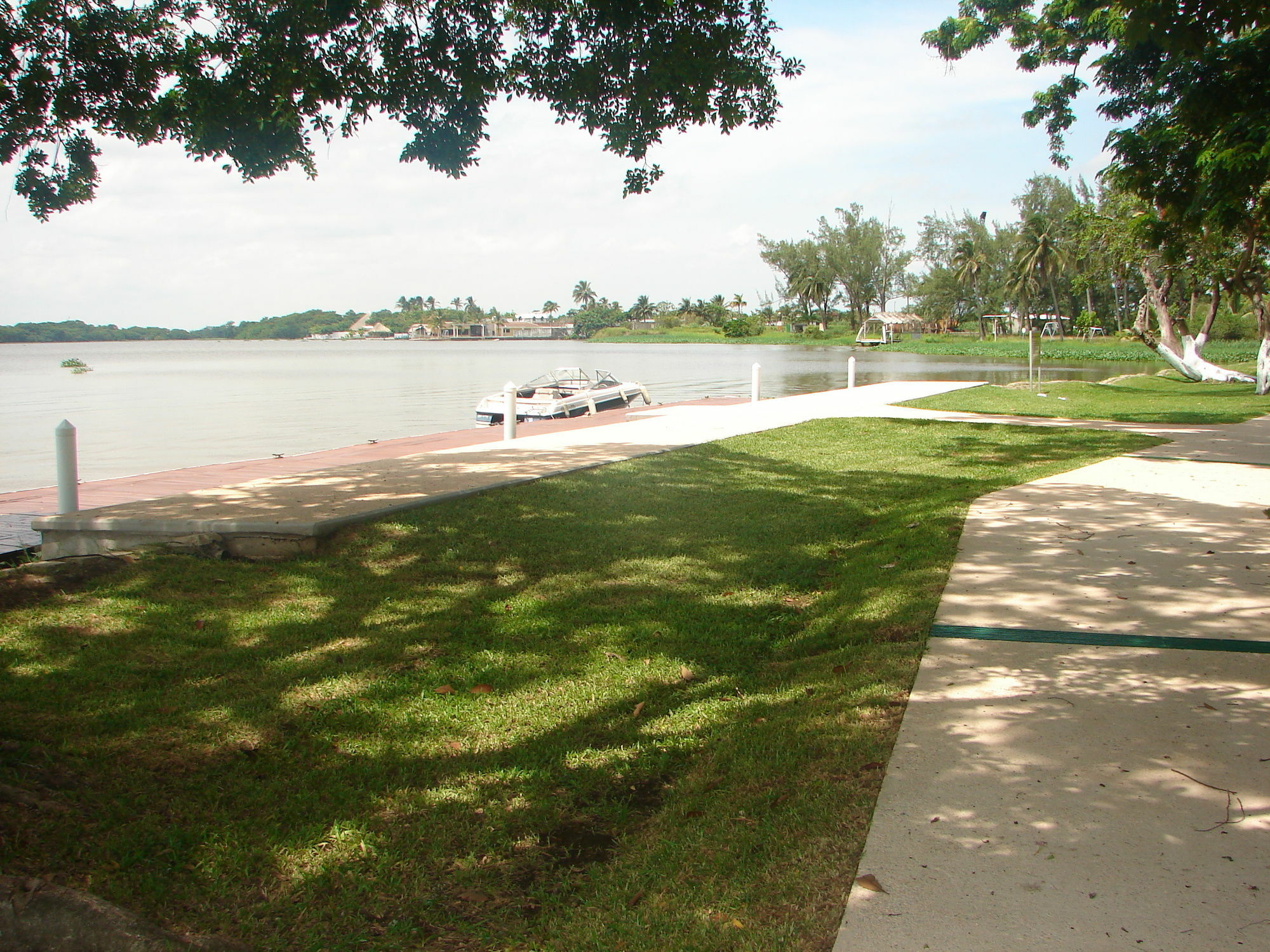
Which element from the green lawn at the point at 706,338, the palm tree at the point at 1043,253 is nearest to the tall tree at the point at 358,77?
the palm tree at the point at 1043,253

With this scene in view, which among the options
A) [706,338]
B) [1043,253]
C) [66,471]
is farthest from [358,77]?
[706,338]

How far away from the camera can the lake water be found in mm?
19156

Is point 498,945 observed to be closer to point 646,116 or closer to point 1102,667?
point 1102,667

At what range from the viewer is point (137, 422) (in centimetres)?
2536

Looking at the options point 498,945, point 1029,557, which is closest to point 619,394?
point 1029,557

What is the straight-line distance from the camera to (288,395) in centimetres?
3534

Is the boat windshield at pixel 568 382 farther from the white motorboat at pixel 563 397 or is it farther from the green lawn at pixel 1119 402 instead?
the green lawn at pixel 1119 402

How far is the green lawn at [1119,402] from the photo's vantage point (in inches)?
668

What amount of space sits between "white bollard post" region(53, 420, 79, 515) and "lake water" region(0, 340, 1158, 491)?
7207 millimetres

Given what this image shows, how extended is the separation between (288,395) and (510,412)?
79.8 ft

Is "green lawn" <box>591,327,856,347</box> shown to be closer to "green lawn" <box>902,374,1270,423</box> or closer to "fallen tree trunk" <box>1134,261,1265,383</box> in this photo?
"fallen tree trunk" <box>1134,261,1265,383</box>

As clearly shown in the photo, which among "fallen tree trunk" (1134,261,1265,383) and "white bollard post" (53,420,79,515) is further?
"fallen tree trunk" (1134,261,1265,383)

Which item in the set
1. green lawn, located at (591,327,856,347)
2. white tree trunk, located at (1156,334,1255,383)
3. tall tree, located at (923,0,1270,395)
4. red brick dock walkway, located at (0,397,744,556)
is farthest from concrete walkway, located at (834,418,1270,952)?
green lawn, located at (591,327,856,347)

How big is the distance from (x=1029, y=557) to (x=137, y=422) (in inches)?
979
